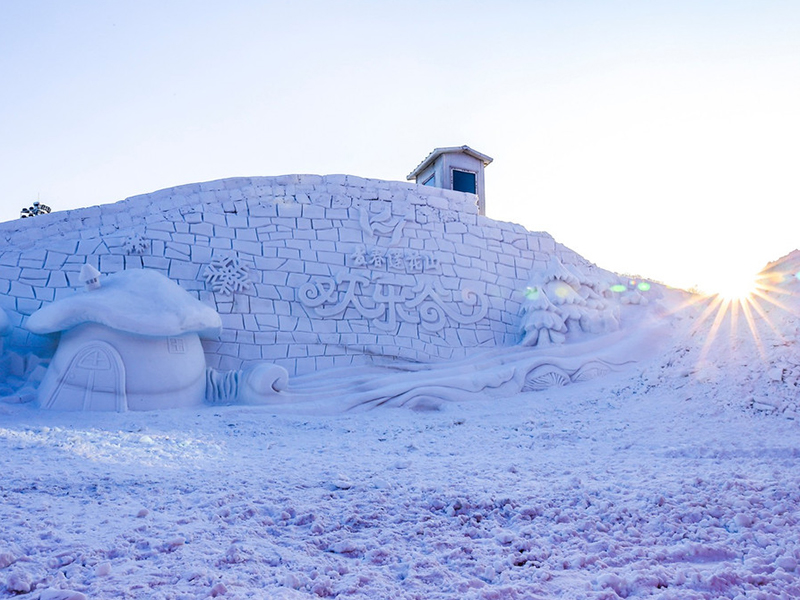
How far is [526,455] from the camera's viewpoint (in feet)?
10.7

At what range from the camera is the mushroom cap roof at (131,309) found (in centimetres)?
448

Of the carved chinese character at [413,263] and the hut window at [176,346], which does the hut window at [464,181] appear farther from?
the hut window at [176,346]

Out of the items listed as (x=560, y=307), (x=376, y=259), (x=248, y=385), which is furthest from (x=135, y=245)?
(x=560, y=307)

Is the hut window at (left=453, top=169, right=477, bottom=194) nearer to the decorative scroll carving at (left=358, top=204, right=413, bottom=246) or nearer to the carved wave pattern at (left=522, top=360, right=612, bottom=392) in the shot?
the decorative scroll carving at (left=358, top=204, right=413, bottom=246)

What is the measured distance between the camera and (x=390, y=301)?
6.04 meters

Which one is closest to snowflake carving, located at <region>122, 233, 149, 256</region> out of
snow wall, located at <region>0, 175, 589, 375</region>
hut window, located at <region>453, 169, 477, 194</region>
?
snow wall, located at <region>0, 175, 589, 375</region>

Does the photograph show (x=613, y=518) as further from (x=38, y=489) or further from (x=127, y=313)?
(x=127, y=313)

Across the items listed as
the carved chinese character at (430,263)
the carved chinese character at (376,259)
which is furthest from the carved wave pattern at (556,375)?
the carved chinese character at (376,259)

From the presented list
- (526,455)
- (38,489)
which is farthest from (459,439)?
(38,489)

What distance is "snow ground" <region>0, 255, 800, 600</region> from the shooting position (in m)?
1.58

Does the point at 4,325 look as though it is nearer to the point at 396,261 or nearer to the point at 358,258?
the point at 358,258

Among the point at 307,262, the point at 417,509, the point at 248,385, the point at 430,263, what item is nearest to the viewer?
the point at 417,509

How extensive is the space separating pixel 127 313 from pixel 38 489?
2308mm

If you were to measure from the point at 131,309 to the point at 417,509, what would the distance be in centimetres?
310
